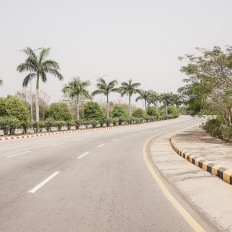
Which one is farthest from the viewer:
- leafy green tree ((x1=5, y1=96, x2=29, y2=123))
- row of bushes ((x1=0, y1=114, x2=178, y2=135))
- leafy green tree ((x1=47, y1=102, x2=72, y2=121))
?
leafy green tree ((x1=47, y1=102, x2=72, y2=121))

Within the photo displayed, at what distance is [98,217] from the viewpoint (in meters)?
4.84

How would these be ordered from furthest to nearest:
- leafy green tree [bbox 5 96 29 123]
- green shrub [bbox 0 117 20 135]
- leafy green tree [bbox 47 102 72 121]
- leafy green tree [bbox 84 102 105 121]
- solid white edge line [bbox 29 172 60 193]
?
1. leafy green tree [bbox 84 102 105 121]
2. leafy green tree [bbox 47 102 72 121]
3. leafy green tree [bbox 5 96 29 123]
4. green shrub [bbox 0 117 20 135]
5. solid white edge line [bbox 29 172 60 193]

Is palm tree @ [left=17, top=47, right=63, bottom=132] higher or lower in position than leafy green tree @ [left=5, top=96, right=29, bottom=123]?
higher

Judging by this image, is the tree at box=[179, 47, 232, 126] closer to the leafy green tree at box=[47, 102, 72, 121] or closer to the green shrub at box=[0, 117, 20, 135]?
the green shrub at box=[0, 117, 20, 135]

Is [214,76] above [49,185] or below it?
above

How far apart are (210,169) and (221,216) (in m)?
4.31

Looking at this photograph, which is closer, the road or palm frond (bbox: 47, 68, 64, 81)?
the road

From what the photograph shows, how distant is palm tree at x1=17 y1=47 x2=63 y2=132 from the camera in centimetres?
3878

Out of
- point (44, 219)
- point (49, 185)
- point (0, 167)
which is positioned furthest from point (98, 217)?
point (0, 167)

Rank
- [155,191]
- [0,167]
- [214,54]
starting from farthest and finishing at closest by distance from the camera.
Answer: [214,54]
[0,167]
[155,191]

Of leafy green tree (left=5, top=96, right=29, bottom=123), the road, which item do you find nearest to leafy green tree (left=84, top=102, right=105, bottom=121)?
leafy green tree (left=5, top=96, right=29, bottom=123)

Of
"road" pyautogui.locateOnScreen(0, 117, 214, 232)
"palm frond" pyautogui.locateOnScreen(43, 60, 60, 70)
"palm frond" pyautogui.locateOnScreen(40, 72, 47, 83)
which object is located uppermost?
"palm frond" pyautogui.locateOnScreen(43, 60, 60, 70)

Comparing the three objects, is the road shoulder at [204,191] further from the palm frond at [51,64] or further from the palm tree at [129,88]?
the palm tree at [129,88]

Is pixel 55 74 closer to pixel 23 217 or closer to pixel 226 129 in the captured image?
pixel 226 129
